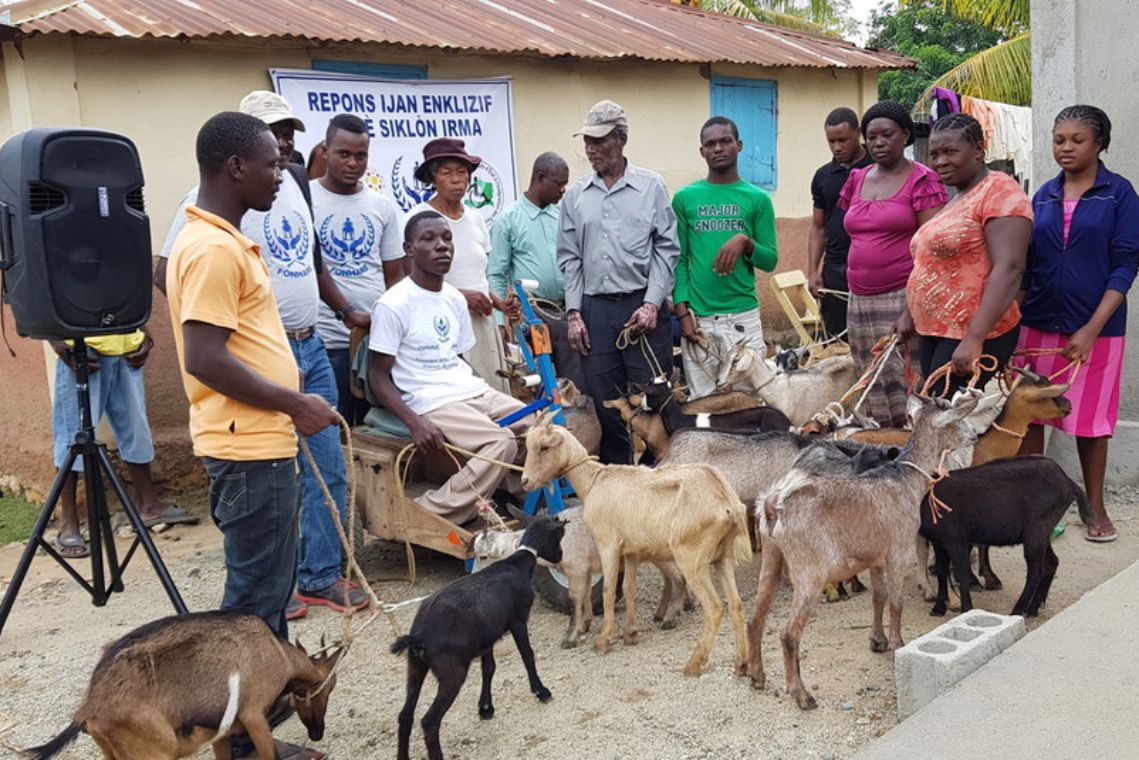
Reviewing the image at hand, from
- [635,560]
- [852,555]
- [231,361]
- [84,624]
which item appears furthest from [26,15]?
[852,555]

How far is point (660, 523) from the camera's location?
4.49 metres

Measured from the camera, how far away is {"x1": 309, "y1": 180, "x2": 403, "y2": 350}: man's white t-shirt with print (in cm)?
590

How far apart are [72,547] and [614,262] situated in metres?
3.72

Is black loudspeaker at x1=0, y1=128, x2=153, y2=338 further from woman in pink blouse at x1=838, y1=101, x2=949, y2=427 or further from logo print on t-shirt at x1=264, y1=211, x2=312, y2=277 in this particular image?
woman in pink blouse at x1=838, y1=101, x2=949, y2=427

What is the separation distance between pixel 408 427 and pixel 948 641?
2.64 meters

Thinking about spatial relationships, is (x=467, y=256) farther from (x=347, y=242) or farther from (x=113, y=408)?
(x=113, y=408)

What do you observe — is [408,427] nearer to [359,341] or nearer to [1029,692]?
[359,341]

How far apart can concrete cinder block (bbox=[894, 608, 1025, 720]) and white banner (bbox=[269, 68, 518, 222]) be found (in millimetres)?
5857

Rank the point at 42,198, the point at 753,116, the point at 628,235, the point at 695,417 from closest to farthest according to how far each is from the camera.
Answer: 1. the point at 42,198
2. the point at 695,417
3. the point at 628,235
4. the point at 753,116

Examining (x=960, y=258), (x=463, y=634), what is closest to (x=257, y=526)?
(x=463, y=634)

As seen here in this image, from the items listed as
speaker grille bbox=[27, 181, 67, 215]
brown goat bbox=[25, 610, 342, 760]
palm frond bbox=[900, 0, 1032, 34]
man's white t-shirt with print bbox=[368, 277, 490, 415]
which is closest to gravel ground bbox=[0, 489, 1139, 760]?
brown goat bbox=[25, 610, 342, 760]

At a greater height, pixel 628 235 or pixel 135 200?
pixel 135 200

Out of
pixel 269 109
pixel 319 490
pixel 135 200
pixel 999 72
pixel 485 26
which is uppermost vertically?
pixel 999 72

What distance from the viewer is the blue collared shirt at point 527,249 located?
736 cm
